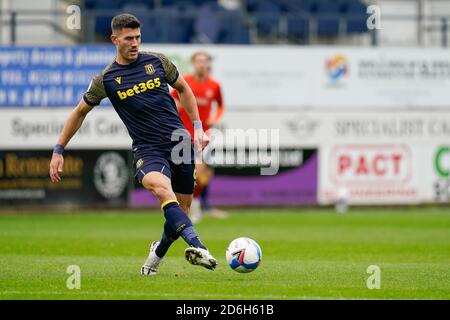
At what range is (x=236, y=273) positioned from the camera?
10.4 meters

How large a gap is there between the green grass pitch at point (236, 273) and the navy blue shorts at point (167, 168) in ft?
3.15

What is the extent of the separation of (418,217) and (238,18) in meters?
8.72

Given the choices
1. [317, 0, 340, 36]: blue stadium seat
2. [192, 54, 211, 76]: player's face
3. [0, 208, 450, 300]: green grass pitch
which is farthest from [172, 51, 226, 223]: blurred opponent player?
[317, 0, 340, 36]: blue stadium seat

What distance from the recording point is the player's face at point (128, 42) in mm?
9812

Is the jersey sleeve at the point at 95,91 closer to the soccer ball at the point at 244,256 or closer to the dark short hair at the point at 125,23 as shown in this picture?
the dark short hair at the point at 125,23

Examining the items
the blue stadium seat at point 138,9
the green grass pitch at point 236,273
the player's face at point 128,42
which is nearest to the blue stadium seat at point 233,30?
the blue stadium seat at point 138,9

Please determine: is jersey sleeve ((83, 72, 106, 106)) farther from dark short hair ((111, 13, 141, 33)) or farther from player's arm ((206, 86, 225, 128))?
player's arm ((206, 86, 225, 128))

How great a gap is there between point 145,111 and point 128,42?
74 cm

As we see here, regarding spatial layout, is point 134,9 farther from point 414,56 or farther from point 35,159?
point 414,56

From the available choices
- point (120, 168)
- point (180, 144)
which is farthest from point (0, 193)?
point (180, 144)

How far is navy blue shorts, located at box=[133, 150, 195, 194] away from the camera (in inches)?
388

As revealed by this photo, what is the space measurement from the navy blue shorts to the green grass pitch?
96 cm

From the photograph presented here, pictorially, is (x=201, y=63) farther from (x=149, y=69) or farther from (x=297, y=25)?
(x=297, y=25)

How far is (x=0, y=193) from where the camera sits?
76.6 feet
